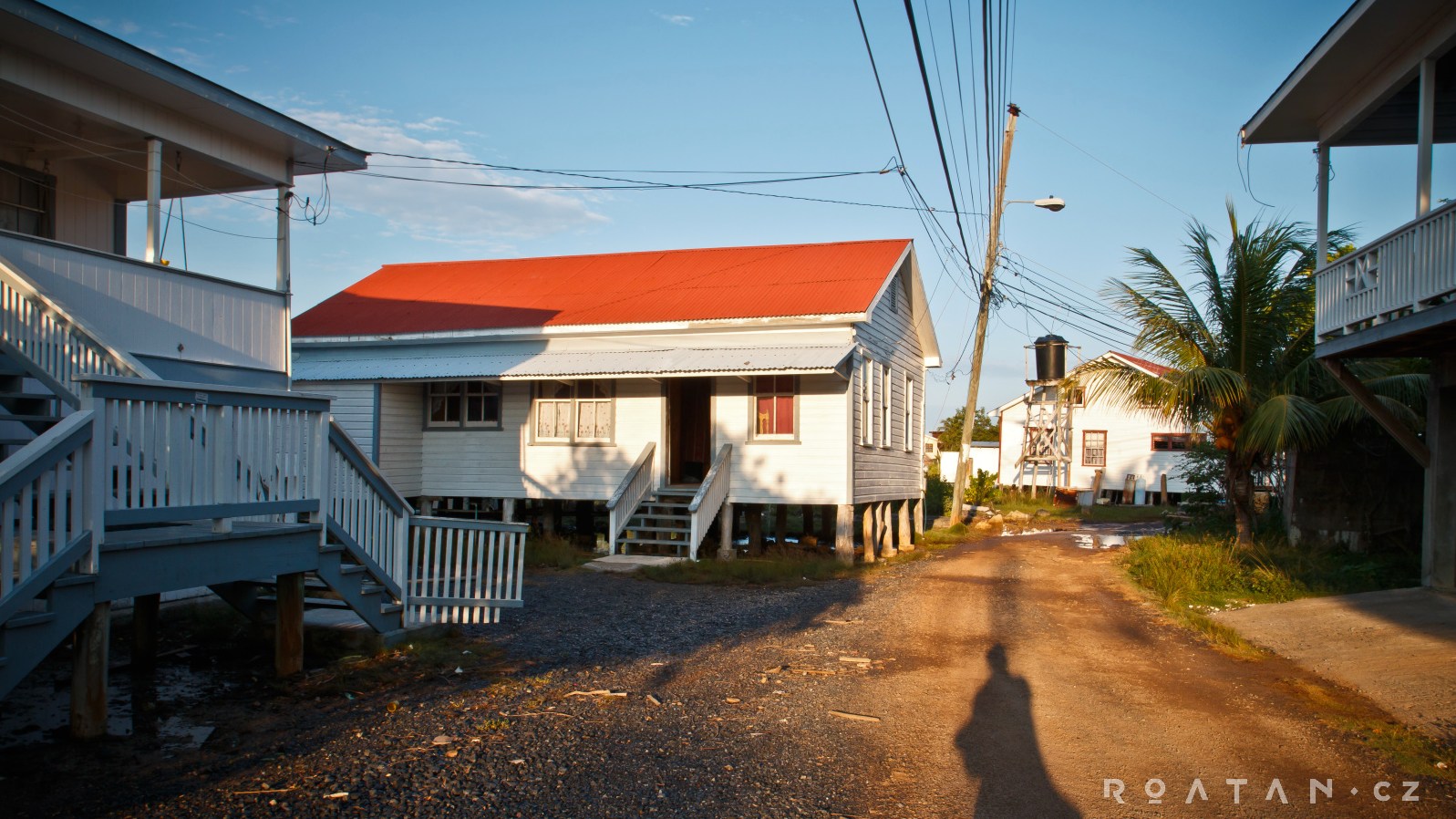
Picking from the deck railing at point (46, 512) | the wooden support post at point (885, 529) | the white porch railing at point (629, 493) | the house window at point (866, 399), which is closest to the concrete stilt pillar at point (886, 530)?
the wooden support post at point (885, 529)

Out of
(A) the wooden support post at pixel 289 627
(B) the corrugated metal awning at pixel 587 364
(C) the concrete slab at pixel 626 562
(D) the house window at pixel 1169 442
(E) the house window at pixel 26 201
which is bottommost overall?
(C) the concrete slab at pixel 626 562

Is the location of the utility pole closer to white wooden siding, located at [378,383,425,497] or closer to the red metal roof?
the red metal roof

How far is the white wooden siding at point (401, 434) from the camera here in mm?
18766

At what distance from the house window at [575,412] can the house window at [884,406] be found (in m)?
5.21

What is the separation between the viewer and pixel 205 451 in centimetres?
686

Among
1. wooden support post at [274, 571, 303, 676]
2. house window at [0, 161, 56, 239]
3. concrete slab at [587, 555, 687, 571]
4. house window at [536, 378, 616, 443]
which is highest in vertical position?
house window at [0, 161, 56, 239]

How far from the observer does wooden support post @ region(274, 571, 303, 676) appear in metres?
7.77

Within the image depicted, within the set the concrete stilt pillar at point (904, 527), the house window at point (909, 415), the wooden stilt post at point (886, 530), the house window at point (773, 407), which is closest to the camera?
the house window at point (773, 407)

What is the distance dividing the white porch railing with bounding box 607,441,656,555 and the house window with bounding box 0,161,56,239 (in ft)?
27.7

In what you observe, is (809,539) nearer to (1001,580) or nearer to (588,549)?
(588,549)

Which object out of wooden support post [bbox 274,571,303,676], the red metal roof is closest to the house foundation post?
the red metal roof

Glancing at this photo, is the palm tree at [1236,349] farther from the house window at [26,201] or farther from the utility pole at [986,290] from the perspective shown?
the house window at [26,201]

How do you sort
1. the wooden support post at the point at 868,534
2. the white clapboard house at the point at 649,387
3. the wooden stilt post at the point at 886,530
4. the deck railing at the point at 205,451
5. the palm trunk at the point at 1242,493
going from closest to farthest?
the deck railing at the point at 205,451 → the palm trunk at the point at 1242,493 → the white clapboard house at the point at 649,387 → the wooden support post at the point at 868,534 → the wooden stilt post at the point at 886,530

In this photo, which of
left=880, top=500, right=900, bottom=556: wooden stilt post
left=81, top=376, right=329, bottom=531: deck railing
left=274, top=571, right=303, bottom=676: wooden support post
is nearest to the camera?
left=81, top=376, right=329, bottom=531: deck railing
